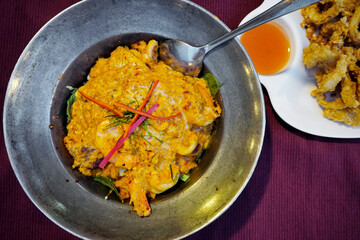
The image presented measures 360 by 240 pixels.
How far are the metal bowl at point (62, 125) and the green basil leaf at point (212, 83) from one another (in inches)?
1.6

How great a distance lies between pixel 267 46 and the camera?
9.37ft

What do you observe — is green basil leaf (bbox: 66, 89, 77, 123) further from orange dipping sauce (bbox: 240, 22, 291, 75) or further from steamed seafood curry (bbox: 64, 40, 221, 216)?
orange dipping sauce (bbox: 240, 22, 291, 75)

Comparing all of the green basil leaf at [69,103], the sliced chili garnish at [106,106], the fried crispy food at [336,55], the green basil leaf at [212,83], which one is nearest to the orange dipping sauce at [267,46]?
the fried crispy food at [336,55]

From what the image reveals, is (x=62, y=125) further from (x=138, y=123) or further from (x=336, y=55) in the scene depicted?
(x=336, y=55)

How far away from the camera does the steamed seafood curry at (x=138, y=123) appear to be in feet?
6.89

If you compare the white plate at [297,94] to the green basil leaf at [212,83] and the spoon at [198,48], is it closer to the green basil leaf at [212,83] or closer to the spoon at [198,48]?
the spoon at [198,48]

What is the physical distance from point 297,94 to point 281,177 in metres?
0.85

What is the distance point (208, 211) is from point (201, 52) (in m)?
1.23

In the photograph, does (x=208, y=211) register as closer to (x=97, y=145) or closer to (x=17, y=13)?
(x=97, y=145)

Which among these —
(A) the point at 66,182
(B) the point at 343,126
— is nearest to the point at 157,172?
(A) the point at 66,182

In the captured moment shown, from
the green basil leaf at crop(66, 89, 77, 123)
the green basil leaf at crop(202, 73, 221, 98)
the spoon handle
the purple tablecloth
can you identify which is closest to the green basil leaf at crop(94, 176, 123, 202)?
the green basil leaf at crop(66, 89, 77, 123)

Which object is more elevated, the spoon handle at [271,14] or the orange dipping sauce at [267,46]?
the spoon handle at [271,14]

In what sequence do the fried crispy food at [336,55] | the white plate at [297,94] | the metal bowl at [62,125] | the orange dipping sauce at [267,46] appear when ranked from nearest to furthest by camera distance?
the metal bowl at [62,125] < the fried crispy food at [336,55] < the white plate at [297,94] < the orange dipping sauce at [267,46]

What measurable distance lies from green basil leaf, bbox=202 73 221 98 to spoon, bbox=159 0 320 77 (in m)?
0.09
